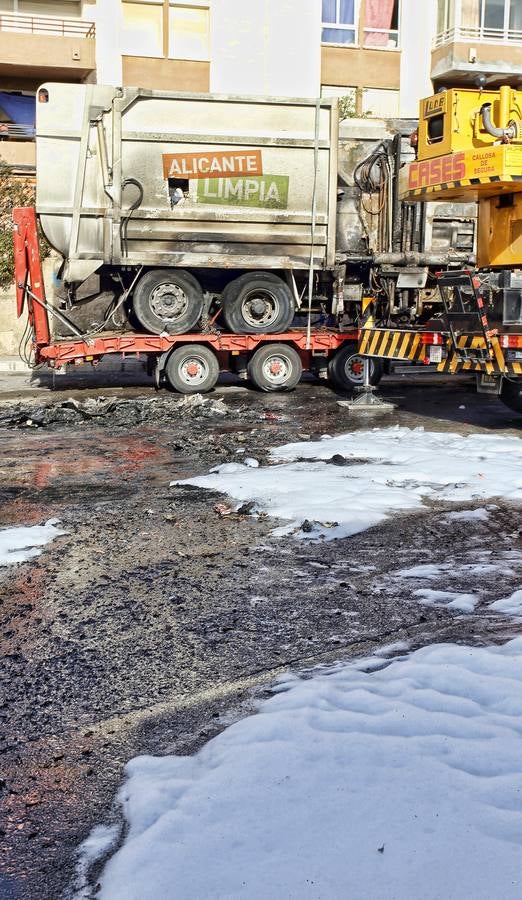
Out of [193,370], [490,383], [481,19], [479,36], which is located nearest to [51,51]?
[479,36]

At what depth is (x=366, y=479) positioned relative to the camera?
805 centimetres

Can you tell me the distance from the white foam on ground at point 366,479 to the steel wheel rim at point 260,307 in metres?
4.58

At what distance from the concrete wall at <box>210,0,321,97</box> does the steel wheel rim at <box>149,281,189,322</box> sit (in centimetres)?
1394

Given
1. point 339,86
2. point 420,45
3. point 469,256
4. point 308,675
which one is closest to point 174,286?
point 469,256

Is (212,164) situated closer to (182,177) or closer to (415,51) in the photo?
(182,177)

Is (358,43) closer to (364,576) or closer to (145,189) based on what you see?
(145,189)

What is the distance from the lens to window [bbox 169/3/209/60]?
86.2ft

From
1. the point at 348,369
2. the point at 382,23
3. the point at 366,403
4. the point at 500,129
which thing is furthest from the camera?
the point at 382,23

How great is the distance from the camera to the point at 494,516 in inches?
274

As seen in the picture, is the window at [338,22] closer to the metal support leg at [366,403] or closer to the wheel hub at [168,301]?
the wheel hub at [168,301]

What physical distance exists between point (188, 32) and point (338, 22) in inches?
168

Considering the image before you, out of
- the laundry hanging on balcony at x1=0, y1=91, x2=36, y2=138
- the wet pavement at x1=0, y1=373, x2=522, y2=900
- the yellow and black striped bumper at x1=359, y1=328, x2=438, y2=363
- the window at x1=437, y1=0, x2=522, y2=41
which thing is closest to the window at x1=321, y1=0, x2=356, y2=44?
the window at x1=437, y1=0, x2=522, y2=41

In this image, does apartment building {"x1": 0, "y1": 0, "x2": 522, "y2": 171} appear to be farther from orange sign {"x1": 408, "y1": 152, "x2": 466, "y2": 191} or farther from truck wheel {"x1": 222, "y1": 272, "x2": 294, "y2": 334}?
orange sign {"x1": 408, "y1": 152, "x2": 466, "y2": 191}

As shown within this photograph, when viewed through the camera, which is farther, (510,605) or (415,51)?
(415,51)
